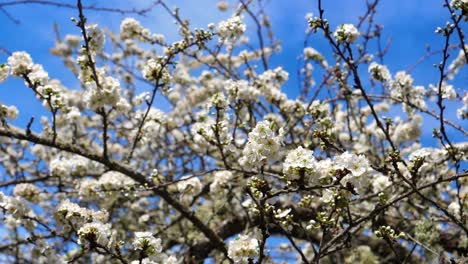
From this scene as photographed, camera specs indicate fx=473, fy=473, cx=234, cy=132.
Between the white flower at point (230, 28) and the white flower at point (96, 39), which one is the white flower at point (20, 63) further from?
the white flower at point (230, 28)

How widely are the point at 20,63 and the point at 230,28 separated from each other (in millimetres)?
1813

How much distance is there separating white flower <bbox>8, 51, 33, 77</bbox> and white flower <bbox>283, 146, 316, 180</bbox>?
2264 millimetres

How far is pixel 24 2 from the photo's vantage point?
12.1 ft

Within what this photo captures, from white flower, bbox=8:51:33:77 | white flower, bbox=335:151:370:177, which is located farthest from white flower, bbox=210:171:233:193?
white flower, bbox=335:151:370:177

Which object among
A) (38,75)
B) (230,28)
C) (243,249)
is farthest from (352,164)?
(230,28)

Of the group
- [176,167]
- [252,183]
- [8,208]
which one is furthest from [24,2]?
[176,167]

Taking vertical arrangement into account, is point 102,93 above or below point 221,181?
above

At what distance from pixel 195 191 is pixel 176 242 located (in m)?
2.08

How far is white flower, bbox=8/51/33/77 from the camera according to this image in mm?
3400

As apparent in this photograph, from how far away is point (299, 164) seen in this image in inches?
81.1

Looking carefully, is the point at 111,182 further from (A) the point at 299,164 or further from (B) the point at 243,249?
(A) the point at 299,164

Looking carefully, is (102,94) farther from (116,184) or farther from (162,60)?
(116,184)

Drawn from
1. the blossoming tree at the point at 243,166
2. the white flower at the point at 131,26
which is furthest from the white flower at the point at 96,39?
the white flower at the point at 131,26

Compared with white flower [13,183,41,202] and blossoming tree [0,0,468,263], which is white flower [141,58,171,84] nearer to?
blossoming tree [0,0,468,263]
